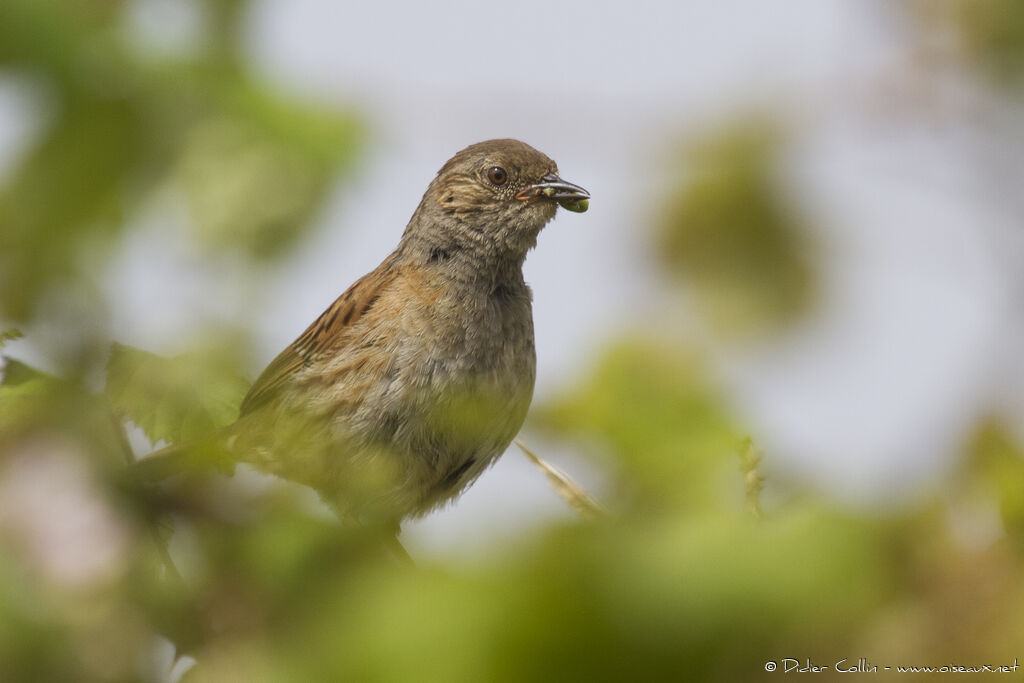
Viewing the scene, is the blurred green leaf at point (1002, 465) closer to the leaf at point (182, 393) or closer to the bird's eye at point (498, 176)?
the leaf at point (182, 393)

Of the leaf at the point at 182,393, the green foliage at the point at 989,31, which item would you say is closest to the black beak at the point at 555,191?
the green foliage at the point at 989,31

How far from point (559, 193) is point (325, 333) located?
1.35m

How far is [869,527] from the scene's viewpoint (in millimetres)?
933

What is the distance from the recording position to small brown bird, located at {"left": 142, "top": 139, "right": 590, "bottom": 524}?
4.67m

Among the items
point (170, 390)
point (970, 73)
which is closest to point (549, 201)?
point (970, 73)

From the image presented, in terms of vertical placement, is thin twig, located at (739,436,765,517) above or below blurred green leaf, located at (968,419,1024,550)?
below

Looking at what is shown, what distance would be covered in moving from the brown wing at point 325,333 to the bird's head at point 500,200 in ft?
1.25

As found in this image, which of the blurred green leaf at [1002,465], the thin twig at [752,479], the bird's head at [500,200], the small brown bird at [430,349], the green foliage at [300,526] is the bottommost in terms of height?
the green foliage at [300,526]

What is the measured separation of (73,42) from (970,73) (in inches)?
109

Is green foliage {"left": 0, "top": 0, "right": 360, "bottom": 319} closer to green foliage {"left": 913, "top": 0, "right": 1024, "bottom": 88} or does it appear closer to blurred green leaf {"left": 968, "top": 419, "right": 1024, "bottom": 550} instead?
blurred green leaf {"left": 968, "top": 419, "right": 1024, "bottom": 550}

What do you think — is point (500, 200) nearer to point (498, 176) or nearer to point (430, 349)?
point (498, 176)

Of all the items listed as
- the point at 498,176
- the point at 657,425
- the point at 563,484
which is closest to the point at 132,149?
the point at 657,425

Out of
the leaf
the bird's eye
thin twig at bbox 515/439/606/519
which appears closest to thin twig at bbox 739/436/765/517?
thin twig at bbox 515/439/606/519

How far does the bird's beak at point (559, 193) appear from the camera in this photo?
16.9 ft
